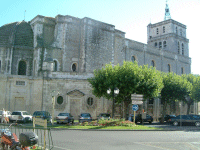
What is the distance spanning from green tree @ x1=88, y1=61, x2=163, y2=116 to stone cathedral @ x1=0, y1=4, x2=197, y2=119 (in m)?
4.97

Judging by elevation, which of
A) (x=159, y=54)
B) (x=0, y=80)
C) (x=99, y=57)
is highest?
(x=159, y=54)

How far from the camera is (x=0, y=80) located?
28.2 m

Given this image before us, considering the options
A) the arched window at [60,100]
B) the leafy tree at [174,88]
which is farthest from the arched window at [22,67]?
the leafy tree at [174,88]

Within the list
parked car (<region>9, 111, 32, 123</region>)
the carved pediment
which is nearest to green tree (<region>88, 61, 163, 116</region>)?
the carved pediment

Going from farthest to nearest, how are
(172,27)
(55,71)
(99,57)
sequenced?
(172,27)
(99,57)
(55,71)

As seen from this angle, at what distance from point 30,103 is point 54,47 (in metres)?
8.76

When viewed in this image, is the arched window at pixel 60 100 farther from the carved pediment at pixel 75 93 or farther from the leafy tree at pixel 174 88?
the leafy tree at pixel 174 88

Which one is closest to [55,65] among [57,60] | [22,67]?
[57,60]

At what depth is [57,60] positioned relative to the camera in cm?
3331

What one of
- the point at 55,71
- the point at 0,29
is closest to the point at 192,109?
the point at 55,71

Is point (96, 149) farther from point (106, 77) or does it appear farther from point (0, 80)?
point (0, 80)

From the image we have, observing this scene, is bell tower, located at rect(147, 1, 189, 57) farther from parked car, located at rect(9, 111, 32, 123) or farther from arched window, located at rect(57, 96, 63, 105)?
parked car, located at rect(9, 111, 32, 123)

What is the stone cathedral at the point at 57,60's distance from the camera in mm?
29375

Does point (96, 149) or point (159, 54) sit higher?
point (159, 54)
